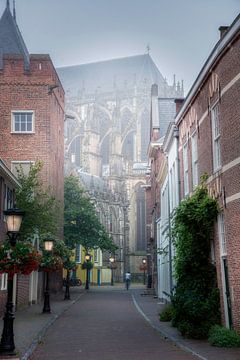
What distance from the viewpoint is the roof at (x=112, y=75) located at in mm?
90812

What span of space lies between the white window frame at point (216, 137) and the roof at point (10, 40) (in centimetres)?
2147

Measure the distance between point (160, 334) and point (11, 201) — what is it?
11593 millimetres

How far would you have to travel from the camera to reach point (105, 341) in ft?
46.3

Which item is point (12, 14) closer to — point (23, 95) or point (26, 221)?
point (23, 95)

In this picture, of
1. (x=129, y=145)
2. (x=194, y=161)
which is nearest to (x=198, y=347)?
(x=194, y=161)

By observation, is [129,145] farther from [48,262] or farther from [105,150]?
[48,262]

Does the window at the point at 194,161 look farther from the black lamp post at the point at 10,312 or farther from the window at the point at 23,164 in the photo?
the window at the point at 23,164

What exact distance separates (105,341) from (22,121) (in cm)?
2051

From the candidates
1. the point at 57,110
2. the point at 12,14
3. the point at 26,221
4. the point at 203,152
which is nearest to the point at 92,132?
the point at 12,14

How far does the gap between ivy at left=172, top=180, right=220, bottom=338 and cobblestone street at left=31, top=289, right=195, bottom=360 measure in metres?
0.98

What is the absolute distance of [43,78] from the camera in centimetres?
3266

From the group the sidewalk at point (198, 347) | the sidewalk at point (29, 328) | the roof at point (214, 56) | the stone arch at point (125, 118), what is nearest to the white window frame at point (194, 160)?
the roof at point (214, 56)

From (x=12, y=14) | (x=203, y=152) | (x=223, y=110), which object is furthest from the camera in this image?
(x=12, y=14)

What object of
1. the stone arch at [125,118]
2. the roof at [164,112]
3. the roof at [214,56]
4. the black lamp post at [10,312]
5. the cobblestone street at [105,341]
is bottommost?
the cobblestone street at [105,341]
